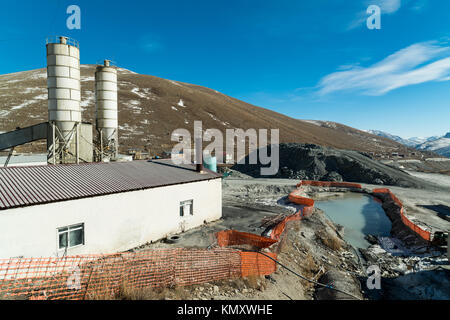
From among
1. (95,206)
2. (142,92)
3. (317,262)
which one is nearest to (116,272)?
(95,206)

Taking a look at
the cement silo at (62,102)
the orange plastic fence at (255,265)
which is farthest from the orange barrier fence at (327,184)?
the cement silo at (62,102)

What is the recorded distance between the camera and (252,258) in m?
11.5

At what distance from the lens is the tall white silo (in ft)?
72.7

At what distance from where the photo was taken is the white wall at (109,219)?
33.7 feet

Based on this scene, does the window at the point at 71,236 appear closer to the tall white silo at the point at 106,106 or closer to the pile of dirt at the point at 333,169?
the tall white silo at the point at 106,106

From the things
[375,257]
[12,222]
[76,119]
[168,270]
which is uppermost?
[76,119]

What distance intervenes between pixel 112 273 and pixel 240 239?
8.53m

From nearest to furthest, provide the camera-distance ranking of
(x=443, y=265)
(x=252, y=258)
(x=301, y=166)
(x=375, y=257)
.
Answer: (x=252, y=258) < (x=443, y=265) < (x=375, y=257) < (x=301, y=166)

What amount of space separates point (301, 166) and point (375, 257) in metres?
33.7

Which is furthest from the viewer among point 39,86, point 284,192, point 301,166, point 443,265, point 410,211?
point 39,86

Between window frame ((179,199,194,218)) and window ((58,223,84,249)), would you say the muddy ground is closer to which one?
window frame ((179,199,194,218))

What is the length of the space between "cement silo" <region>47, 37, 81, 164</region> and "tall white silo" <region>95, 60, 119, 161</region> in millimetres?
4078

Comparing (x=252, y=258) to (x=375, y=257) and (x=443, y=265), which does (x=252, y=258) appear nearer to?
(x=375, y=257)
